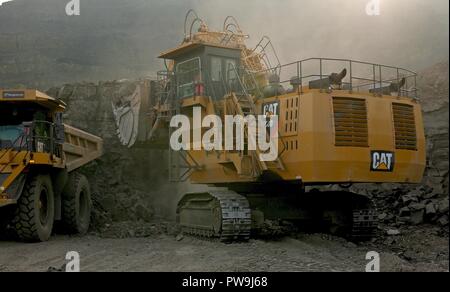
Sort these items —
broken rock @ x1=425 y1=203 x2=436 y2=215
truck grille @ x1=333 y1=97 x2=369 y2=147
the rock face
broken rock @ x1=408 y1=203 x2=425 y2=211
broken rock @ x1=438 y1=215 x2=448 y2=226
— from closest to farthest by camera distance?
truck grille @ x1=333 y1=97 x2=369 y2=147
broken rock @ x1=438 y1=215 x2=448 y2=226
broken rock @ x1=425 y1=203 x2=436 y2=215
the rock face
broken rock @ x1=408 y1=203 x2=425 y2=211

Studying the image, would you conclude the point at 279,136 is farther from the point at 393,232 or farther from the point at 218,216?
the point at 393,232

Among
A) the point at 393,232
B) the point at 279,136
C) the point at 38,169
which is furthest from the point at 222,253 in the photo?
the point at 393,232

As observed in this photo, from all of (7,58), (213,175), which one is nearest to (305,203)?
(213,175)

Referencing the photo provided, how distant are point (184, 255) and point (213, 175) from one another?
2625mm

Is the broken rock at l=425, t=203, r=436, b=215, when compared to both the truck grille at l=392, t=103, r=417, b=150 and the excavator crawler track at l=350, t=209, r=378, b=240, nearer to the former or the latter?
the excavator crawler track at l=350, t=209, r=378, b=240

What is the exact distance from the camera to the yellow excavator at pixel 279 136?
9945 millimetres

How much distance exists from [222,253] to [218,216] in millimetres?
1528

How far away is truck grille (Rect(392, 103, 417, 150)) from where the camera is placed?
10.5 metres

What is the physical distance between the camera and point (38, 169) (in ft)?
36.7

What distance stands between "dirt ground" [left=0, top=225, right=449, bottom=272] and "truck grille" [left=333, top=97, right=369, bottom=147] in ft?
5.85

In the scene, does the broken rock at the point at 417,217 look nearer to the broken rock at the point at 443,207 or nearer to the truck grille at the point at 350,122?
the broken rock at the point at 443,207

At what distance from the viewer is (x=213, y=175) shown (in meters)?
11.8

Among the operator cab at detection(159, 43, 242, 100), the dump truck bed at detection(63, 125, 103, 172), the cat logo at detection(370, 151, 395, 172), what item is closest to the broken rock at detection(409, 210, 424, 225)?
the cat logo at detection(370, 151, 395, 172)
